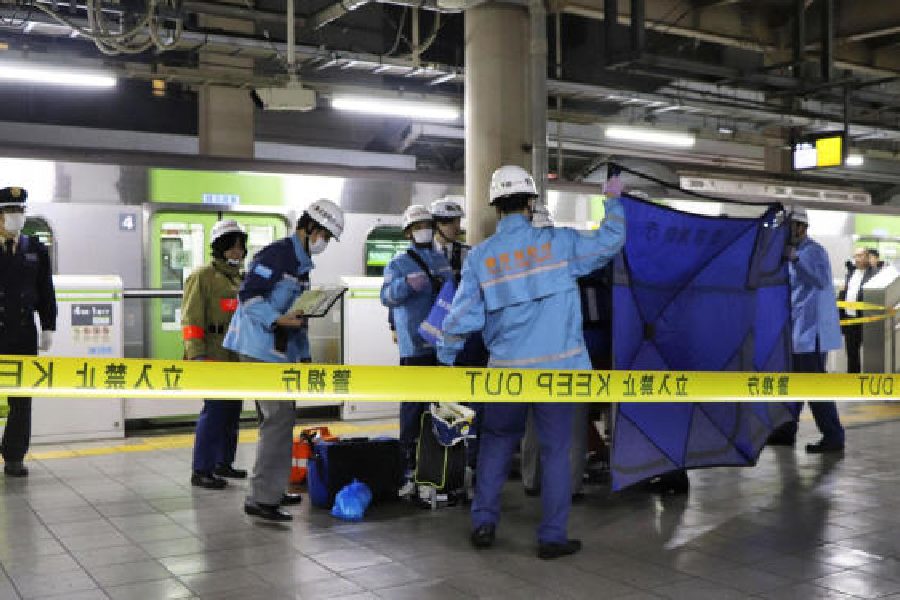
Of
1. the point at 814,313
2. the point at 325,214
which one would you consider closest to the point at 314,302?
the point at 325,214

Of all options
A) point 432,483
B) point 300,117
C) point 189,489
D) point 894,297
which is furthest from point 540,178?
point 300,117

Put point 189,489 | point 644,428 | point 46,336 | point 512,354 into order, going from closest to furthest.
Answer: point 512,354 < point 644,428 < point 189,489 < point 46,336

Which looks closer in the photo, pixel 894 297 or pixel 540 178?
pixel 540 178

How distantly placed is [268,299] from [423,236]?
123 centimetres

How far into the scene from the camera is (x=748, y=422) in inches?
230

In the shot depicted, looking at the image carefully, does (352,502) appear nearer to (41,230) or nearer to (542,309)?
(542,309)

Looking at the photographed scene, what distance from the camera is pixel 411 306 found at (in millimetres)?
6281

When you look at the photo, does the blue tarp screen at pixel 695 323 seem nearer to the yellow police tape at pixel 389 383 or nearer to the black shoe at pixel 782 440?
the yellow police tape at pixel 389 383

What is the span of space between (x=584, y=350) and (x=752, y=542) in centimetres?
138

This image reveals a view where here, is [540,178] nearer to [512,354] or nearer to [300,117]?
[512,354]

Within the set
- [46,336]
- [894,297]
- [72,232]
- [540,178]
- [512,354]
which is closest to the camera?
[512,354]

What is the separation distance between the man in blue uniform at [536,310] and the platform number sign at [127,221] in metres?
5.42

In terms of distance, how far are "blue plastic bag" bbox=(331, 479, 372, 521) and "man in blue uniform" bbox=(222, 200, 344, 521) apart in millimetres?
294

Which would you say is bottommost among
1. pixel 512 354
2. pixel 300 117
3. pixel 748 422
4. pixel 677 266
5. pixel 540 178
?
pixel 748 422
